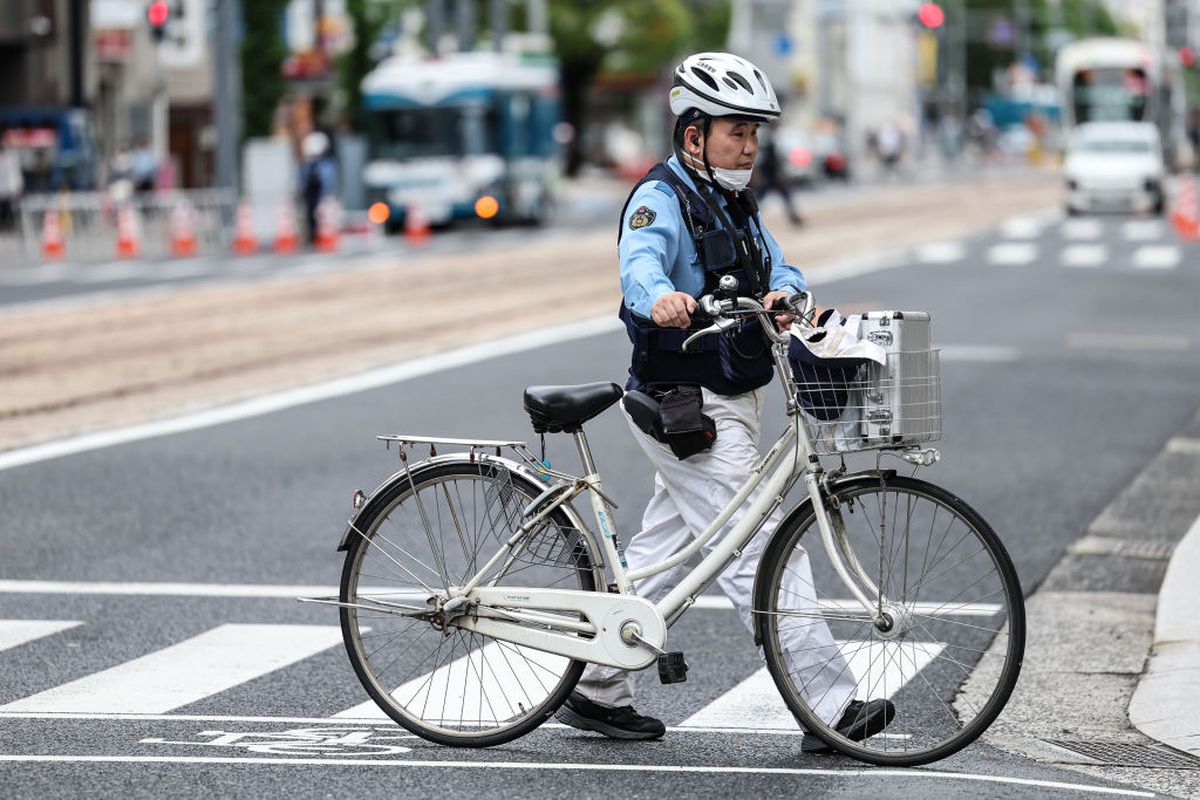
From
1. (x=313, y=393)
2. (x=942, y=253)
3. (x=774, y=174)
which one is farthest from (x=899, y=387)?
(x=774, y=174)

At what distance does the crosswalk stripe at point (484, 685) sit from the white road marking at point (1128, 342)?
46.1 feet

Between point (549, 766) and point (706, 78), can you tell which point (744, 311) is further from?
point (549, 766)

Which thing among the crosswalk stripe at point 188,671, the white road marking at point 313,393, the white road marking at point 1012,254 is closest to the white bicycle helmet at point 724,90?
the crosswalk stripe at point 188,671

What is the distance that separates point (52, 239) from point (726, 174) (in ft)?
98.2

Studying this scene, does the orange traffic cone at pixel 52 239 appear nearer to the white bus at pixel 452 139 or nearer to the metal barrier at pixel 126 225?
the metal barrier at pixel 126 225

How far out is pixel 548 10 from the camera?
70312 mm

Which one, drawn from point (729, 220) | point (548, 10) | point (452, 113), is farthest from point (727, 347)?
point (548, 10)

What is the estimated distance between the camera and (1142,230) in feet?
133

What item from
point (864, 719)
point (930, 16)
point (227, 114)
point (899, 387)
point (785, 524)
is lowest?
point (864, 719)

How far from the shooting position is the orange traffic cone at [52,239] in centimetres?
3441

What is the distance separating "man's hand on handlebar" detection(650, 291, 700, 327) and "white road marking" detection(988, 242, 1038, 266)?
25.8 metres

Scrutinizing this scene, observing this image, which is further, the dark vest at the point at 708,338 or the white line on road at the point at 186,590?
the white line on road at the point at 186,590

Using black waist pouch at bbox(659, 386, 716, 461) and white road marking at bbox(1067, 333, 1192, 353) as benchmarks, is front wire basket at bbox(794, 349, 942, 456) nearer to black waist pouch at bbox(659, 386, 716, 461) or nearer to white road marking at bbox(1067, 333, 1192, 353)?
black waist pouch at bbox(659, 386, 716, 461)

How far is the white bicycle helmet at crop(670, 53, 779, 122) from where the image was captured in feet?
18.7
